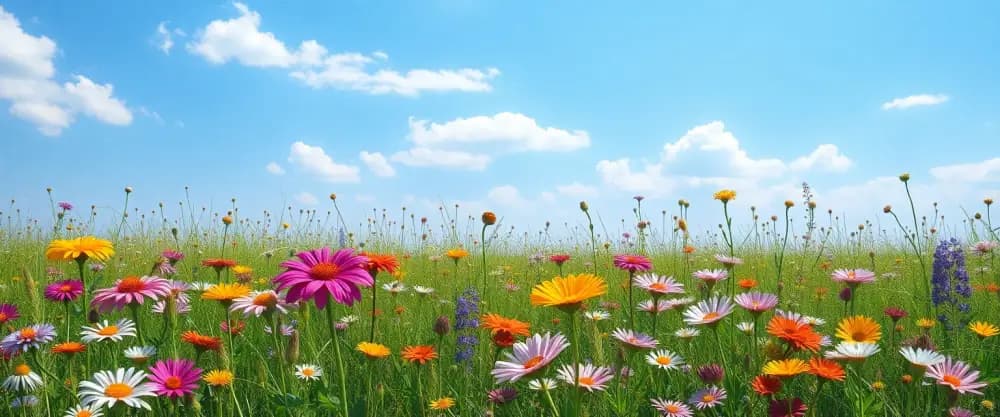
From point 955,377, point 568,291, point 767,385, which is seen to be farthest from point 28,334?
point 955,377

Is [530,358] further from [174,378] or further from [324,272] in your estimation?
[174,378]

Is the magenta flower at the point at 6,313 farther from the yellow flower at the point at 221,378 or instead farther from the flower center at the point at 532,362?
the flower center at the point at 532,362

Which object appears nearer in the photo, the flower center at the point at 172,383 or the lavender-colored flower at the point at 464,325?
the flower center at the point at 172,383

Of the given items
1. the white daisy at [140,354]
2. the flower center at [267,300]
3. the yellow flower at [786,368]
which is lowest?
the yellow flower at [786,368]

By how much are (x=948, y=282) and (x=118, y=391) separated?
3.62m

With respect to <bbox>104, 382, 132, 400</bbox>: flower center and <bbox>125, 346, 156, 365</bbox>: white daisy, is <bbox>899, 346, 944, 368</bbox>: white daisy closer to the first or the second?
<bbox>104, 382, 132, 400</bbox>: flower center

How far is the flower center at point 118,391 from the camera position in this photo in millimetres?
1529

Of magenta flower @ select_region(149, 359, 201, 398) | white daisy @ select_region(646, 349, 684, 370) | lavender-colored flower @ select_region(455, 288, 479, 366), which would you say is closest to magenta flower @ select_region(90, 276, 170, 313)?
magenta flower @ select_region(149, 359, 201, 398)

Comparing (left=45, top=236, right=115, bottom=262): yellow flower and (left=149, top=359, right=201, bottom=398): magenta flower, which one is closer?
(left=149, top=359, right=201, bottom=398): magenta flower

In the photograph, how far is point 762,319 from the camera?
11.5ft

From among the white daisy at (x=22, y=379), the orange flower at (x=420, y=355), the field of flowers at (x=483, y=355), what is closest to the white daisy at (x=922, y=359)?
the field of flowers at (x=483, y=355)

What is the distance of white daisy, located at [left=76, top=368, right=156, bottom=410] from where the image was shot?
1.50m

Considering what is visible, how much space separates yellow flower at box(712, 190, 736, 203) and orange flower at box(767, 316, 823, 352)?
109 cm

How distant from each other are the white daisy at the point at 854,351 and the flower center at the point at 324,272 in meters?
1.19
